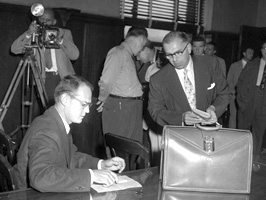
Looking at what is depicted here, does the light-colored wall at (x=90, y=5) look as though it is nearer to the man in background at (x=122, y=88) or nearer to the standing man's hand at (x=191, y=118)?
the man in background at (x=122, y=88)

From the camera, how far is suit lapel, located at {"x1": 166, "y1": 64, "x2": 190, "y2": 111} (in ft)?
8.95

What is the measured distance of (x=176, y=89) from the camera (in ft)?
8.96

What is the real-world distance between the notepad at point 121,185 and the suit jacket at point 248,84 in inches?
117

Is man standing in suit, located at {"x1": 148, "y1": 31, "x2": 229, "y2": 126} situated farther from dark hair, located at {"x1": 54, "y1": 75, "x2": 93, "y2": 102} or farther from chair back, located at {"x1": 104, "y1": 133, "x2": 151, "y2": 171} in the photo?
dark hair, located at {"x1": 54, "y1": 75, "x2": 93, "y2": 102}

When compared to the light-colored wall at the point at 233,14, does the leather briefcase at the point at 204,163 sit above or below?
below

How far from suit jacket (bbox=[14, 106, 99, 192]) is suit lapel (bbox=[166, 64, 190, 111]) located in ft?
3.40

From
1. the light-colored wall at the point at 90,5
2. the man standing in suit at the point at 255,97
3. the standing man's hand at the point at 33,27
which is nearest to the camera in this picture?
the standing man's hand at the point at 33,27

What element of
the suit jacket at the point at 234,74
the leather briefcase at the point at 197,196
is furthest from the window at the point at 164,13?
the leather briefcase at the point at 197,196

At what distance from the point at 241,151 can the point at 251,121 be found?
9.63ft

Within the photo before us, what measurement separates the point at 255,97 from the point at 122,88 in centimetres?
154

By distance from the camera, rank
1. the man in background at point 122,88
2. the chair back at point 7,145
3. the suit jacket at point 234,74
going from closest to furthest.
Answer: the chair back at point 7,145 < the man in background at point 122,88 < the suit jacket at point 234,74

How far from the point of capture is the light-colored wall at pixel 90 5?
15.3 ft

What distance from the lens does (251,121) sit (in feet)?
15.1

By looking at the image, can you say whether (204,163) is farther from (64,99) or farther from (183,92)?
(183,92)
